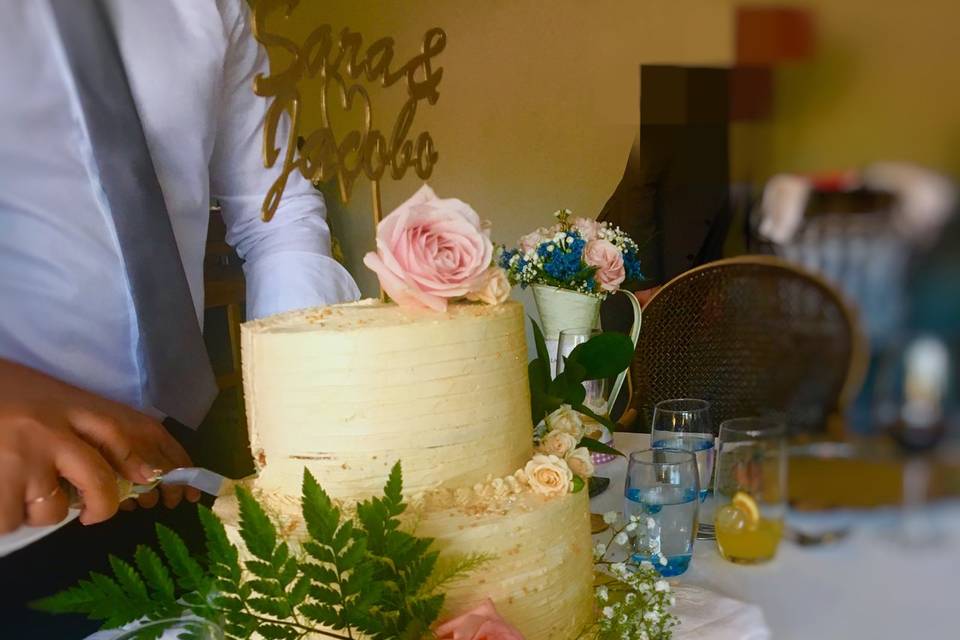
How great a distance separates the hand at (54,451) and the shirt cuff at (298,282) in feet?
0.98

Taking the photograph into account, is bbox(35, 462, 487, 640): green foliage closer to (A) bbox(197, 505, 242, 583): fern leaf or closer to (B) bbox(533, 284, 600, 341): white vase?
(A) bbox(197, 505, 242, 583): fern leaf

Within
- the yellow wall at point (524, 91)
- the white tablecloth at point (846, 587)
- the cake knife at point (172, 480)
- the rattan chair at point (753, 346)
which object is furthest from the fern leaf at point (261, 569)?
the yellow wall at point (524, 91)

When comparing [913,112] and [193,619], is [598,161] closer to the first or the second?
[913,112]

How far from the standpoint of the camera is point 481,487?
2.21ft

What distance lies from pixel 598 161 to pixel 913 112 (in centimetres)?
177

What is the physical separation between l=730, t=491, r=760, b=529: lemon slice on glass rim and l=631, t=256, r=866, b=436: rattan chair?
2.75 ft

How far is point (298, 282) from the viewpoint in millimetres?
1146

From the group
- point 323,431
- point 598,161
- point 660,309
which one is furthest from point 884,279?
point 598,161

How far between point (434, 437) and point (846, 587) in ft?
1.83

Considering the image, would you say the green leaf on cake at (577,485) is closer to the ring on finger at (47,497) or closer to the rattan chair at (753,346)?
the ring on finger at (47,497)

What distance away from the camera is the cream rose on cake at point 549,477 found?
0.68 meters

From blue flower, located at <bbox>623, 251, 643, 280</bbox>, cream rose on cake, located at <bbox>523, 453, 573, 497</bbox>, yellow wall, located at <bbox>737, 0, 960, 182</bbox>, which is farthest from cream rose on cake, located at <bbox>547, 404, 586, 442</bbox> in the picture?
yellow wall, located at <bbox>737, 0, 960, 182</bbox>

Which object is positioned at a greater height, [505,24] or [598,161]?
[505,24]

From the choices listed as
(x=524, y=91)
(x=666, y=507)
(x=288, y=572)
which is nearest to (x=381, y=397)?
(x=288, y=572)
